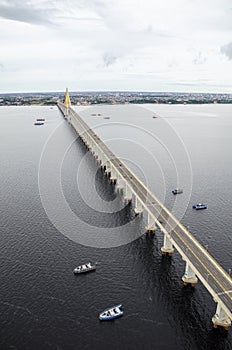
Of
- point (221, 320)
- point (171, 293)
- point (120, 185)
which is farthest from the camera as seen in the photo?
point (120, 185)

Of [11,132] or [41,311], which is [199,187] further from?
[11,132]

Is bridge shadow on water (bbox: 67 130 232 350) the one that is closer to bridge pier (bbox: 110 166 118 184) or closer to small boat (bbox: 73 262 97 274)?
small boat (bbox: 73 262 97 274)

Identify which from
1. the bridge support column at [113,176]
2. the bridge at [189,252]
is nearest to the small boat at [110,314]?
the bridge at [189,252]

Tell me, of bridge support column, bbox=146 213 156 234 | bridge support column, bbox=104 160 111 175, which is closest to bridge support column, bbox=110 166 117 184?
bridge support column, bbox=104 160 111 175

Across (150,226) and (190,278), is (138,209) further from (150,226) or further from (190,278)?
(190,278)

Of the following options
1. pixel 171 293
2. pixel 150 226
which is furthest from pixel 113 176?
pixel 171 293

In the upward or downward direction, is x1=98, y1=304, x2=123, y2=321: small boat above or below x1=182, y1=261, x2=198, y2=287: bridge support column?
below
